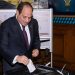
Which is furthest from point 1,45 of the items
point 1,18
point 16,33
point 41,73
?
point 1,18

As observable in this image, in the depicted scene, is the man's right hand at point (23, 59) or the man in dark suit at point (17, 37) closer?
the man's right hand at point (23, 59)

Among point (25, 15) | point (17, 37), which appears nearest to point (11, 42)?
point (17, 37)

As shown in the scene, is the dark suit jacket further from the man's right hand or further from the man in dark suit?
the man's right hand

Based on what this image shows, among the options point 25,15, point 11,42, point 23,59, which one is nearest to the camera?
point 23,59

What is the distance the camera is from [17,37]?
236 cm

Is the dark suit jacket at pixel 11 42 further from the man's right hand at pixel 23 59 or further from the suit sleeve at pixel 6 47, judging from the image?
→ the man's right hand at pixel 23 59

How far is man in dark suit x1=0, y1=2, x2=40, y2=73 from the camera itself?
2238 mm

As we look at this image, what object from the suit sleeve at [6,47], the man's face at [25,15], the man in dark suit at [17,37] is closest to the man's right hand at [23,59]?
the man in dark suit at [17,37]

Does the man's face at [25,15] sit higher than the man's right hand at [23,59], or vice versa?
the man's face at [25,15]

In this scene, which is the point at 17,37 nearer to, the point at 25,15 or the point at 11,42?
the point at 11,42

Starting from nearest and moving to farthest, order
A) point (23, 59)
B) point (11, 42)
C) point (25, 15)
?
point (23, 59) < point (25, 15) < point (11, 42)

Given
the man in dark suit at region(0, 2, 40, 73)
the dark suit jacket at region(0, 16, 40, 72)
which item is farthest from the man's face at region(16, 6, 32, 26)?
the dark suit jacket at region(0, 16, 40, 72)

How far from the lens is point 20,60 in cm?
207

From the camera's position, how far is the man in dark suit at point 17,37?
2.24 m
